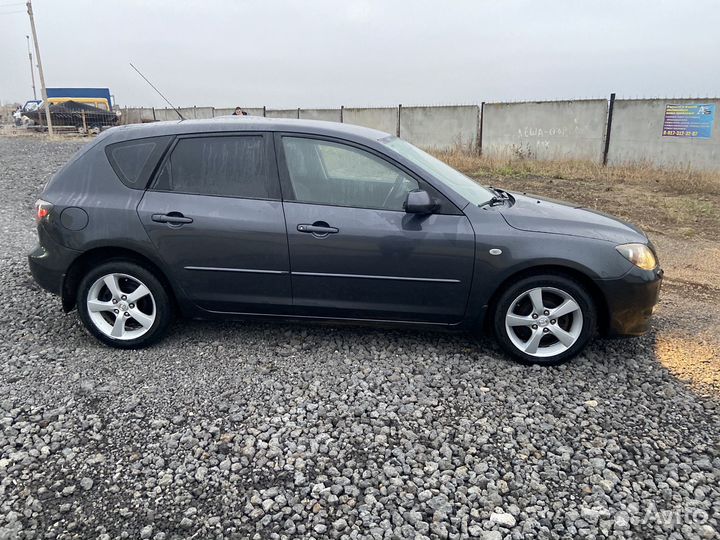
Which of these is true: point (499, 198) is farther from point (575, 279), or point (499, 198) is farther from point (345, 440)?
point (345, 440)

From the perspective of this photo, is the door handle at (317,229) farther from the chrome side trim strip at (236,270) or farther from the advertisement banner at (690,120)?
the advertisement banner at (690,120)

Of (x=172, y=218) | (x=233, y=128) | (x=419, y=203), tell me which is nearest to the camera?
(x=419, y=203)

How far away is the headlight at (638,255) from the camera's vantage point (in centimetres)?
379

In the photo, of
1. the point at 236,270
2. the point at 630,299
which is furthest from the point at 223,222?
the point at 630,299

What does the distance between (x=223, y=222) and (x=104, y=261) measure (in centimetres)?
101

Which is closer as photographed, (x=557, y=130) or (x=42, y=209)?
(x=42, y=209)

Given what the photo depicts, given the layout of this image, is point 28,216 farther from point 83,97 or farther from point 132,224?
point 83,97

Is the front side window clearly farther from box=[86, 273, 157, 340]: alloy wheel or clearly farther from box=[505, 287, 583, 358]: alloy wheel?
box=[86, 273, 157, 340]: alloy wheel

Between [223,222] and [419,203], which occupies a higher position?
[419,203]

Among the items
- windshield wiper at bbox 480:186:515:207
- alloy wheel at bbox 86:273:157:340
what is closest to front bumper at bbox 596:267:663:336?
windshield wiper at bbox 480:186:515:207

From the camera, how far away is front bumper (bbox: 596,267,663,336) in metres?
3.76

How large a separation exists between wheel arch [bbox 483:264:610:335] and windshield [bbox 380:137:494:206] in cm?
61

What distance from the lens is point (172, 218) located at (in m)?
3.96

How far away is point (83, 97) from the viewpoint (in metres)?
41.8
